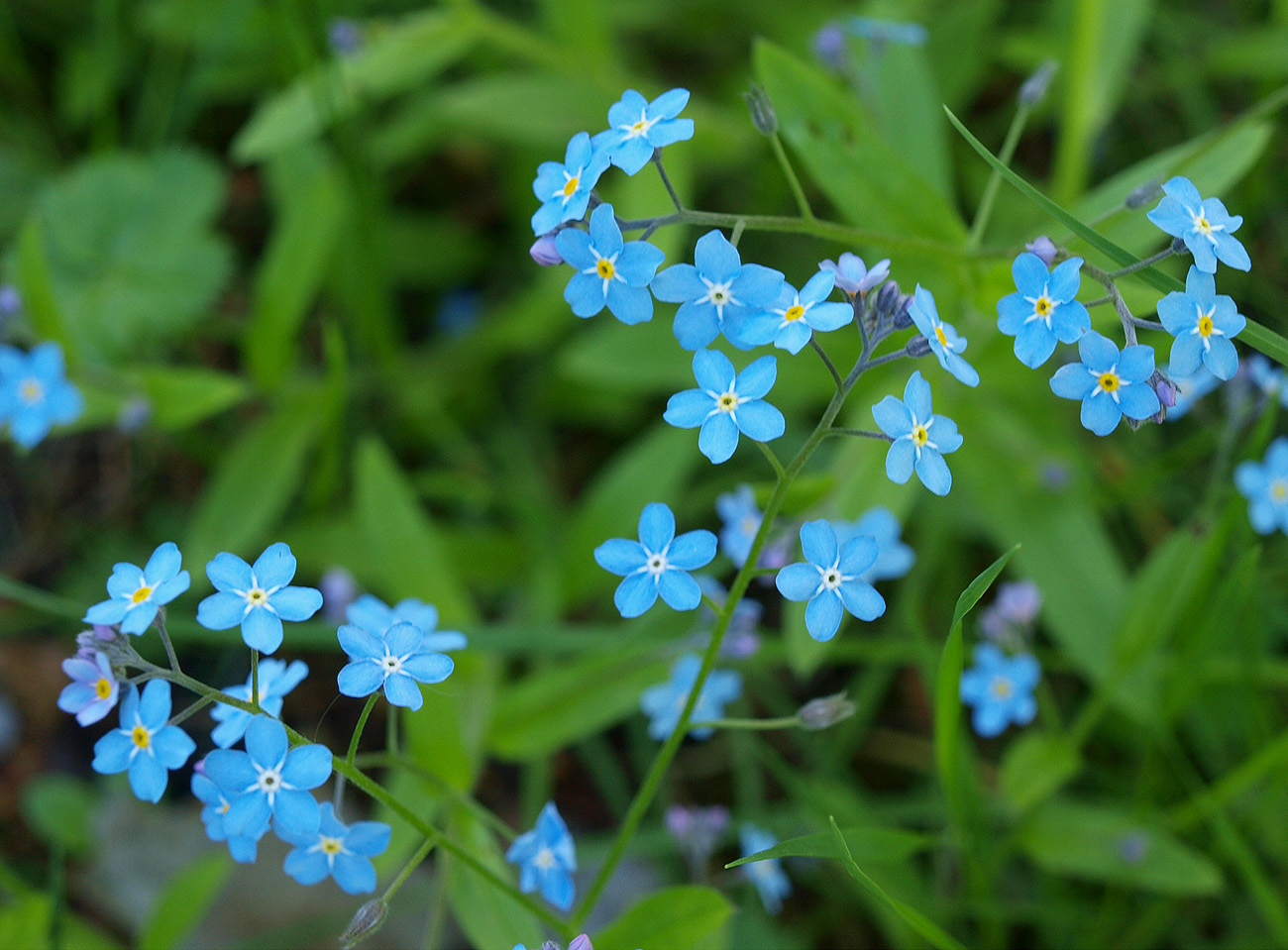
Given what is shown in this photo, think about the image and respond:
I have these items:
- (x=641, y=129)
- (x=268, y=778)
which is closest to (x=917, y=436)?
(x=641, y=129)

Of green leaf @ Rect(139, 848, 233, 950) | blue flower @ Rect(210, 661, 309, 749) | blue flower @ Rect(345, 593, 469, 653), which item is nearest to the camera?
blue flower @ Rect(210, 661, 309, 749)

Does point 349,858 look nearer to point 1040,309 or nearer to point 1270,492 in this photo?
point 1040,309

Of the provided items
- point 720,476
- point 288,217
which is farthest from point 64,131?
point 720,476

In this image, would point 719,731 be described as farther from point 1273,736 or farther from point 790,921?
point 1273,736

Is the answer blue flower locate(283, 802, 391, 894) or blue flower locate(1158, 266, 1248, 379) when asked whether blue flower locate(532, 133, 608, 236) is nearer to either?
blue flower locate(1158, 266, 1248, 379)

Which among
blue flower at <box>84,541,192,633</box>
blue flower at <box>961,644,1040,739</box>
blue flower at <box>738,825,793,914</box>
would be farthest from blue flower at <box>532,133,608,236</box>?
blue flower at <box>961,644,1040,739</box>

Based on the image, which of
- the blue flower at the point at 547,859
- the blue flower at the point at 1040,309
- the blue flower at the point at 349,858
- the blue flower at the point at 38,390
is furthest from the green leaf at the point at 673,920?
the blue flower at the point at 38,390
